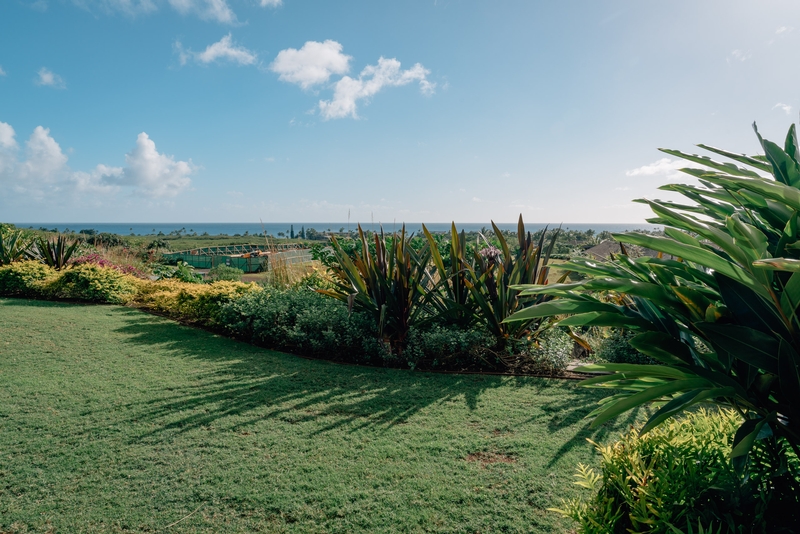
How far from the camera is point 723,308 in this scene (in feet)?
3.78

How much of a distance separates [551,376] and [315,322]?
2.61 meters

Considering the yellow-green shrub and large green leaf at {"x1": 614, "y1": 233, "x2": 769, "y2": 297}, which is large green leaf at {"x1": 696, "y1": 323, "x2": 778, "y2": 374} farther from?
the yellow-green shrub

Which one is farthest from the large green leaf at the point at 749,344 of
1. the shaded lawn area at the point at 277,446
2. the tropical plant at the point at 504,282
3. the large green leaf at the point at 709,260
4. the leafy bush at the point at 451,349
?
the leafy bush at the point at 451,349

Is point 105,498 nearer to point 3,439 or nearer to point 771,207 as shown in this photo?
point 3,439

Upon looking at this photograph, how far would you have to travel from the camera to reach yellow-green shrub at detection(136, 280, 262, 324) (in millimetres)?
6195

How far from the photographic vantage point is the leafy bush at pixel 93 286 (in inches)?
317

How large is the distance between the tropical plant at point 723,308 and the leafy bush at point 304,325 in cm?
351

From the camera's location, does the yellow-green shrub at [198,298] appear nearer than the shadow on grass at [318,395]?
No

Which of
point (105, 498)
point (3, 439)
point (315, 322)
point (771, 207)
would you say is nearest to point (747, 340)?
point (771, 207)

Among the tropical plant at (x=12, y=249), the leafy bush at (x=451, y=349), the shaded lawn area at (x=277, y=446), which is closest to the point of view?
the shaded lawn area at (x=277, y=446)

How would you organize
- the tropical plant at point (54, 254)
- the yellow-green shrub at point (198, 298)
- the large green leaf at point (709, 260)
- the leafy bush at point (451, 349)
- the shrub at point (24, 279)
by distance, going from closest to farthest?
the large green leaf at point (709, 260), the leafy bush at point (451, 349), the yellow-green shrub at point (198, 298), the shrub at point (24, 279), the tropical plant at point (54, 254)

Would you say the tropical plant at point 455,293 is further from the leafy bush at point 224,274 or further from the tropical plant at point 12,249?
the tropical plant at point 12,249

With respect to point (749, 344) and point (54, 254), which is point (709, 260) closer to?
point (749, 344)

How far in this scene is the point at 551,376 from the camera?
4.23m
